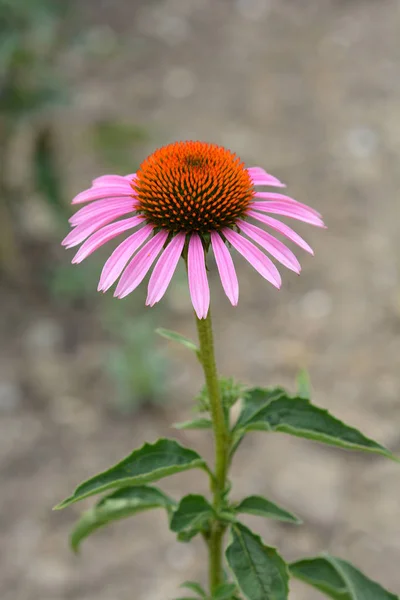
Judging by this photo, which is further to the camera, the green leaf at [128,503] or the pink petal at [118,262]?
the green leaf at [128,503]

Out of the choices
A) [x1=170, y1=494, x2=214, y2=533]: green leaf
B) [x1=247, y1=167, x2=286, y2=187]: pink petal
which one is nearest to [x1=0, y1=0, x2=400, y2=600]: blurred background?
[x1=170, y1=494, x2=214, y2=533]: green leaf

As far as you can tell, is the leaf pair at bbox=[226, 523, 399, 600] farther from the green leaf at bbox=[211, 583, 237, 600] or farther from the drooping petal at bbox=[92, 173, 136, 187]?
the drooping petal at bbox=[92, 173, 136, 187]

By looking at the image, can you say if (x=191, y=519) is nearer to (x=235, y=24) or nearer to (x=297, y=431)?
(x=297, y=431)

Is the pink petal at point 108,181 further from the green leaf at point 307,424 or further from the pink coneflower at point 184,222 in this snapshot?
the green leaf at point 307,424

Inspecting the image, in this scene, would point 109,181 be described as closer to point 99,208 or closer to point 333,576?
point 99,208

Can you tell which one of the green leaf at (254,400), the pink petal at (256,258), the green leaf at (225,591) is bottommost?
the green leaf at (225,591)

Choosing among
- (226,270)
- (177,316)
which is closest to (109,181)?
(226,270)

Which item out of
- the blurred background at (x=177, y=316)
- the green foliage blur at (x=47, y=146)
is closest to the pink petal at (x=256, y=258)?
the blurred background at (x=177, y=316)

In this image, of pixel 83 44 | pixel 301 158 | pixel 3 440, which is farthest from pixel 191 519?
pixel 301 158
